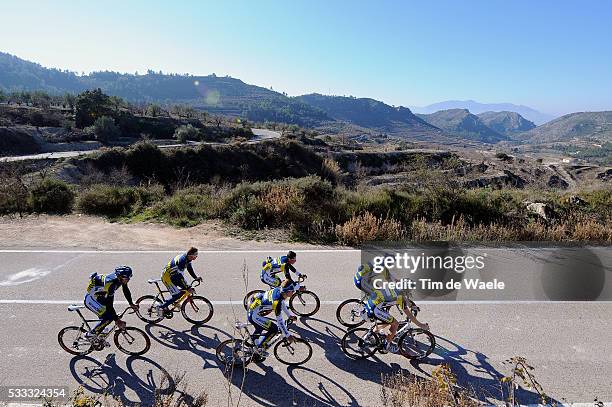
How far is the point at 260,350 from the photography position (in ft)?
17.5

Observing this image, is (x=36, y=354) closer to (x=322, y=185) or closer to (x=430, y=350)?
(x=430, y=350)

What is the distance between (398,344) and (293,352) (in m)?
1.55

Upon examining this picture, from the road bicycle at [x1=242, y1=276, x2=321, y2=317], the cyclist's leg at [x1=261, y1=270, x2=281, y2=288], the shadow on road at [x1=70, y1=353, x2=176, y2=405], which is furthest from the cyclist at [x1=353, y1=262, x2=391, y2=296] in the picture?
the shadow on road at [x1=70, y1=353, x2=176, y2=405]

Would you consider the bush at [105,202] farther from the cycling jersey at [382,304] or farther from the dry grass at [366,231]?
the cycling jersey at [382,304]

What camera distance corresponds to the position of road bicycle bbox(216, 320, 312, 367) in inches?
210

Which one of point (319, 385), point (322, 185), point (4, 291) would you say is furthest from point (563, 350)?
point (4, 291)

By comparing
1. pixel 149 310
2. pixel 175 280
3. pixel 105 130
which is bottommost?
pixel 149 310

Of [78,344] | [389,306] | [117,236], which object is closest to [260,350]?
[389,306]

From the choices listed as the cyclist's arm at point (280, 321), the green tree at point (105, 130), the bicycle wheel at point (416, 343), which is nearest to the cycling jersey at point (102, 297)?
the cyclist's arm at point (280, 321)

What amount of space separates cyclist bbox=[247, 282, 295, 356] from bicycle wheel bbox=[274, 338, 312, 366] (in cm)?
25

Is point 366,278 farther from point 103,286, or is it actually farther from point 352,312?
point 103,286

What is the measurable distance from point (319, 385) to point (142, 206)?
1058 cm

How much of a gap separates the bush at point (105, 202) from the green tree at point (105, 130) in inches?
1728

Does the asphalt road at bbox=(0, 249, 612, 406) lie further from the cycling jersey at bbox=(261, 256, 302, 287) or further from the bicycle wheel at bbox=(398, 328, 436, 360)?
the cycling jersey at bbox=(261, 256, 302, 287)
